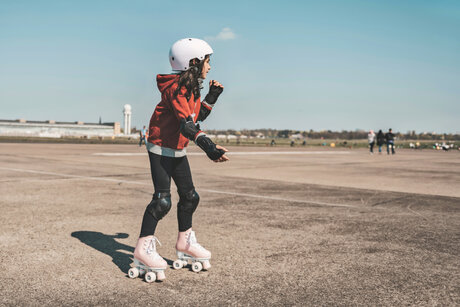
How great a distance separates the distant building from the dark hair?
112574 mm

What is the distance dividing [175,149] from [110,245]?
1580 millimetres

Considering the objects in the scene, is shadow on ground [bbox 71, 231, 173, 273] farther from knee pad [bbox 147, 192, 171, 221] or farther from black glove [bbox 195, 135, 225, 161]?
black glove [bbox 195, 135, 225, 161]

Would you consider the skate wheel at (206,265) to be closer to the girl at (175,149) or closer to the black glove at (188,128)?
the girl at (175,149)

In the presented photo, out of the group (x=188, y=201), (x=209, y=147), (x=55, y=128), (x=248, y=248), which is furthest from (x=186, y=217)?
(x=55, y=128)

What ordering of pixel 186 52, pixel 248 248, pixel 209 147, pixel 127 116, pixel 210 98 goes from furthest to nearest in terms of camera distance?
pixel 127 116, pixel 248 248, pixel 210 98, pixel 186 52, pixel 209 147

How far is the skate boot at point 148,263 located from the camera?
3326mm

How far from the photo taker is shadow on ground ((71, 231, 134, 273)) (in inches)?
151

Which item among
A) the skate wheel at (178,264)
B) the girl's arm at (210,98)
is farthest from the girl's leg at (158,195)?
the girl's arm at (210,98)

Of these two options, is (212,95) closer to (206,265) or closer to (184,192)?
(184,192)

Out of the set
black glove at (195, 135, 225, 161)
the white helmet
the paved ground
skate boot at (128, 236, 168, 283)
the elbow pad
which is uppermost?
the white helmet

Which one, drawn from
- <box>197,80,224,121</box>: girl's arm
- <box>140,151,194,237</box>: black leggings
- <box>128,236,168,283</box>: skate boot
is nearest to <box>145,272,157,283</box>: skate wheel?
<box>128,236,168,283</box>: skate boot

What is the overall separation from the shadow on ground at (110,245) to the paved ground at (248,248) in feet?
0.04

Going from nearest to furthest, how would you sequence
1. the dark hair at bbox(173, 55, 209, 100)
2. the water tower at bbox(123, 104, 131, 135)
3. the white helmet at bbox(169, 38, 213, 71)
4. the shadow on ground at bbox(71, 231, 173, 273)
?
the dark hair at bbox(173, 55, 209, 100) → the white helmet at bbox(169, 38, 213, 71) → the shadow on ground at bbox(71, 231, 173, 273) → the water tower at bbox(123, 104, 131, 135)

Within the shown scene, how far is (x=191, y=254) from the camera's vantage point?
3602mm
